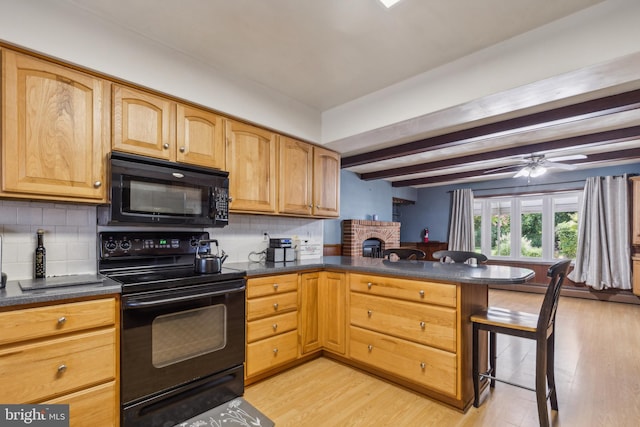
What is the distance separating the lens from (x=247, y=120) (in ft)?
9.02

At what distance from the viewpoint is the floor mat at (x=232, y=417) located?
6.36ft

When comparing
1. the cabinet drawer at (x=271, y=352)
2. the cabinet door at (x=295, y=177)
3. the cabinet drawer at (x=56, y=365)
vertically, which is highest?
the cabinet door at (x=295, y=177)

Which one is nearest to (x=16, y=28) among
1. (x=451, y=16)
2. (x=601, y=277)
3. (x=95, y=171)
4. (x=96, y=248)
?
(x=95, y=171)

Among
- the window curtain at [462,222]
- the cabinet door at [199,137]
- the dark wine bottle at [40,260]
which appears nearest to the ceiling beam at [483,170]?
the window curtain at [462,222]

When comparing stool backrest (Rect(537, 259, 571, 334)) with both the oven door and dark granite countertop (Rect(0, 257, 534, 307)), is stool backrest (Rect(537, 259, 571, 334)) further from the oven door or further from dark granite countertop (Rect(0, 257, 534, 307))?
the oven door

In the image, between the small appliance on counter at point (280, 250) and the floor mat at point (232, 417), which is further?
the small appliance on counter at point (280, 250)

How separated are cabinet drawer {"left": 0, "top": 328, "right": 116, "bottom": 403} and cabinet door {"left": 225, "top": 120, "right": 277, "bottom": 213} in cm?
130

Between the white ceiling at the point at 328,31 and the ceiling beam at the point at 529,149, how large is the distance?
2.56m

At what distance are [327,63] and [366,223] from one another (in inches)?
164

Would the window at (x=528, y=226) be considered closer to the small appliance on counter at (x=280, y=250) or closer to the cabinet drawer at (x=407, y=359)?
the cabinet drawer at (x=407, y=359)

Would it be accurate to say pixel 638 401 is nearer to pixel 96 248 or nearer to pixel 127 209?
pixel 127 209

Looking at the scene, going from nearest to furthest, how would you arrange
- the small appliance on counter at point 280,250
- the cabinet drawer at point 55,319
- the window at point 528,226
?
1. the cabinet drawer at point 55,319
2. the small appliance on counter at point 280,250
3. the window at point 528,226

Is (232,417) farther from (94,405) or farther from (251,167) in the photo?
(251,167)

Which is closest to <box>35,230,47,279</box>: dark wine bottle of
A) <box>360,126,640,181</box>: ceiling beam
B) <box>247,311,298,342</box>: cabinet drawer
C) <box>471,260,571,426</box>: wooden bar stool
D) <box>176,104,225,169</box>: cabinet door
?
<box>176,104,225,169</box>: cabinet door
